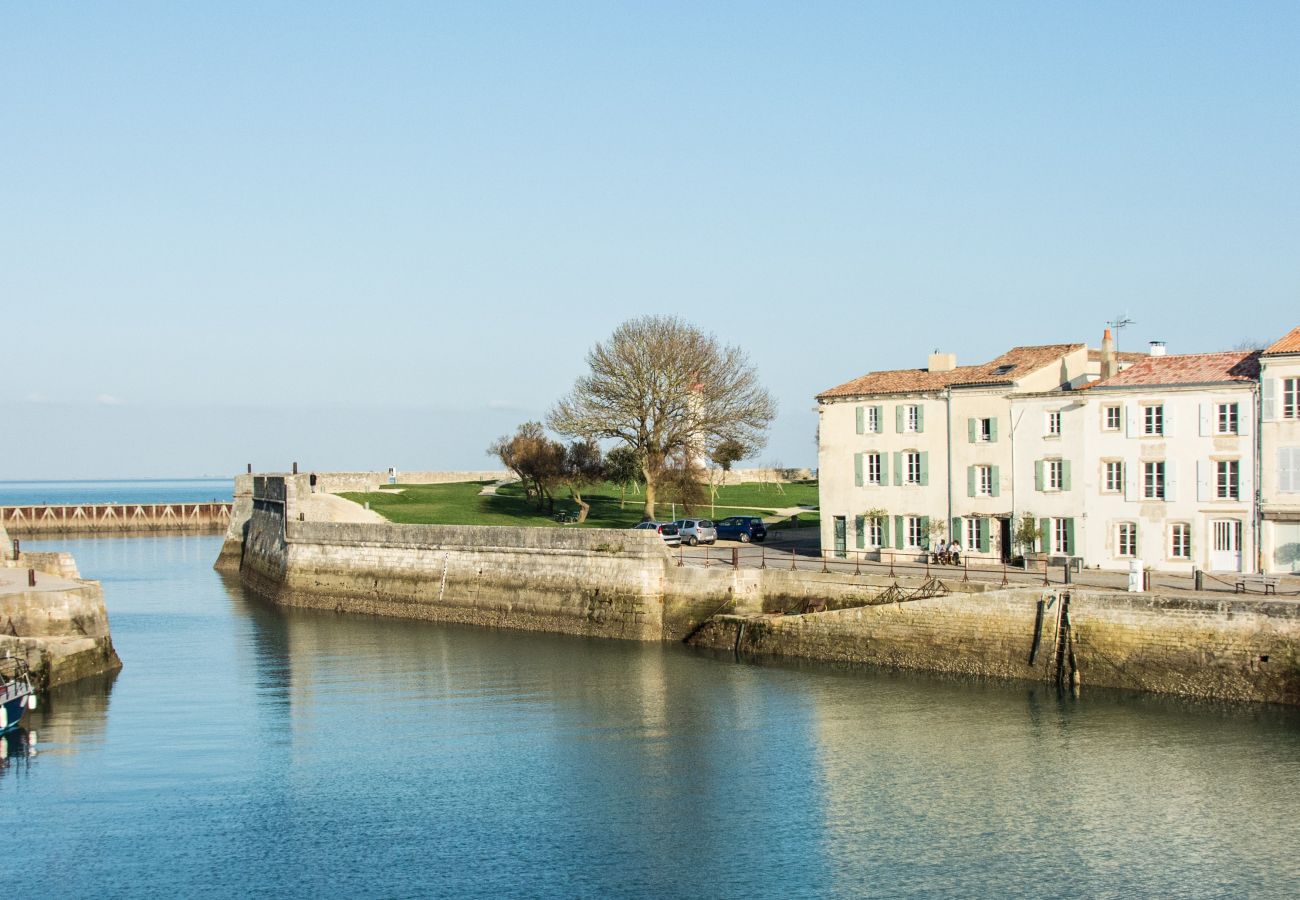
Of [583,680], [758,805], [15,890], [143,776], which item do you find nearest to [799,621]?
[583,680]

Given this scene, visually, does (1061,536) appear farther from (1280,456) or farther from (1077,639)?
(1077,639)

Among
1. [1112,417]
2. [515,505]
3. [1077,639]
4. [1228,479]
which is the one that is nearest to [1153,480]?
[1228,479]

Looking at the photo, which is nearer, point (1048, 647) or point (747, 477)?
point (1048, 647)

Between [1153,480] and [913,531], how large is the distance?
9783mm

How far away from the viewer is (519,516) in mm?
75438

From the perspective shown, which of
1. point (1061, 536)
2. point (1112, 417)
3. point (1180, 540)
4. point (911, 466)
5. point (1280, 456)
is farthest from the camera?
point (911, 466)

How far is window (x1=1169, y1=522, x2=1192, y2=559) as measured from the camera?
43594mm

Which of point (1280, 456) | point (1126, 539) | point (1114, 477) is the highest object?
point (1280, 456)

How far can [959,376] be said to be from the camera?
169ft

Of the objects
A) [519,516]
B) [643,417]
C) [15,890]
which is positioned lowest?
[15,890]

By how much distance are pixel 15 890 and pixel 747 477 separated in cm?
9248

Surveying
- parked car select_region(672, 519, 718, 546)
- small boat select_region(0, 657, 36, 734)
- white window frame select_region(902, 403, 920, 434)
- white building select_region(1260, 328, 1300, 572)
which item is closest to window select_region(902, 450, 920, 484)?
white window frame select_region(902, 403, 920, 434)

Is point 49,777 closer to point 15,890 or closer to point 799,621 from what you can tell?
point 15,890

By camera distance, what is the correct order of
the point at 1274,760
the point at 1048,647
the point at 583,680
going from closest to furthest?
the point at 1274,760 → the point at 1048,647 → the point at 583,680
